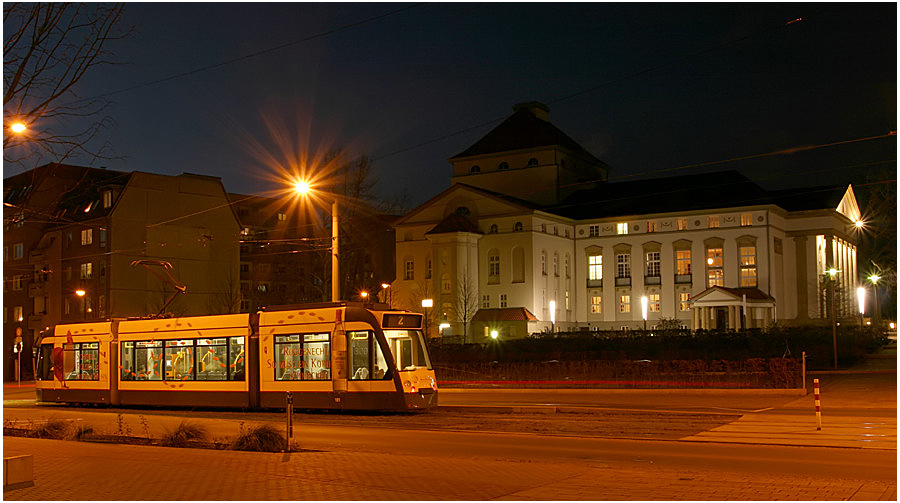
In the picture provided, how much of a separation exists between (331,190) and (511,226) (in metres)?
20.6

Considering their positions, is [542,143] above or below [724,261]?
above

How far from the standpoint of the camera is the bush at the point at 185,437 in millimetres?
16917

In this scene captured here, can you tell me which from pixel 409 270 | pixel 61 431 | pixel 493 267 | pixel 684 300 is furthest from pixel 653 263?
pixel 61 431

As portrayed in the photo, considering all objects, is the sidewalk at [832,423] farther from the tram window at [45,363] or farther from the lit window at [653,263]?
the lit window at [653,263]

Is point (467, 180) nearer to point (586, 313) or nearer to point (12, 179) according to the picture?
point (586, 313)

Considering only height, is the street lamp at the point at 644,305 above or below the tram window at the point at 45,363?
above

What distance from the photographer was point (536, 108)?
9594 cm

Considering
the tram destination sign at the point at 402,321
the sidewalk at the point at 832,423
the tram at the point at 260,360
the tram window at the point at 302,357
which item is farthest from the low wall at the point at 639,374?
the tram window at the point at 302,357

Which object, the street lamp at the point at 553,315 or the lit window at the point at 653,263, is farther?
the lit window at the point at 653,263

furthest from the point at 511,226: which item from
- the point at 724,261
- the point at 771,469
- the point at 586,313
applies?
the point at 771,469

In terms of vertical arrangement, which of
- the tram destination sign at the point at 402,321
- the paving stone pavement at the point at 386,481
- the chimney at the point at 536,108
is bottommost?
the paving stone pavement at the point at 386,481

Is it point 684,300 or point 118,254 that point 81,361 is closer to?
point 118,254

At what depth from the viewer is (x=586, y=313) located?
82.0 meters

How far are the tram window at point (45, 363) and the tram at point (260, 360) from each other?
1.16 meters
